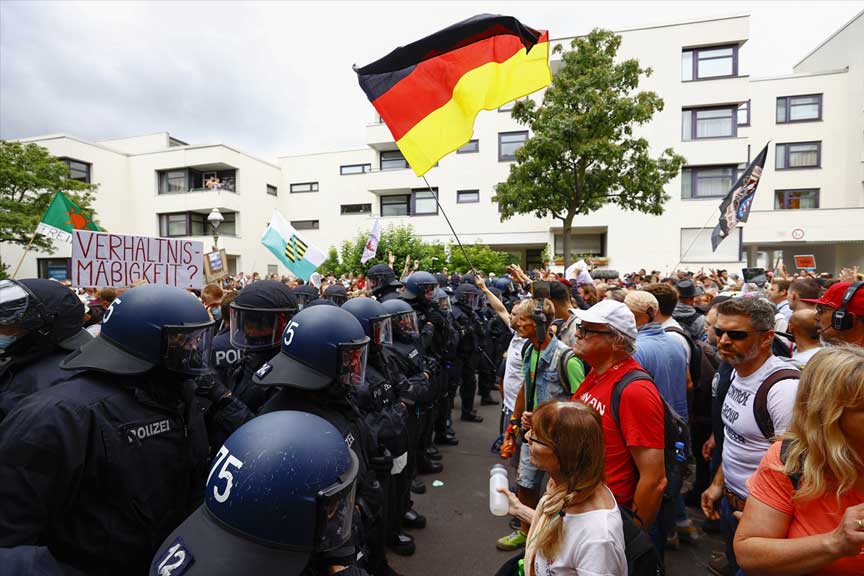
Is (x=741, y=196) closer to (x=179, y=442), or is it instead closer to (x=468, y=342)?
(x=468, y=342)

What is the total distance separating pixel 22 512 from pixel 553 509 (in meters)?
1.80

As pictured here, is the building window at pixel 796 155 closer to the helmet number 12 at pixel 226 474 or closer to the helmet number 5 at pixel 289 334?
the helmet number 5 at pixel 289 334

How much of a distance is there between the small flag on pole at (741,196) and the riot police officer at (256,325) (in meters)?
11.4

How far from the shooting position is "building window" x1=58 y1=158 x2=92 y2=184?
1042 inches

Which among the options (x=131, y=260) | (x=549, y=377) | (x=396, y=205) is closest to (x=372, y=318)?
(x=549, y=377)

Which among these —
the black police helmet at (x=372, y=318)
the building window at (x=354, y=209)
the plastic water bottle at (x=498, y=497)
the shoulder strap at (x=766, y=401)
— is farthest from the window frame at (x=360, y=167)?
the plastic water bottle at (x=498, y=497)

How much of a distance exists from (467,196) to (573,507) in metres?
27.3

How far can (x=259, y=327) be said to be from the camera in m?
3.09

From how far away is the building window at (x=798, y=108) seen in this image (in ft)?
86.4

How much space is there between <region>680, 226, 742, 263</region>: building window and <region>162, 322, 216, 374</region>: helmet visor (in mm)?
25069

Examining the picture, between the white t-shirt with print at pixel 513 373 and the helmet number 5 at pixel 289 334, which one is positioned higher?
the helmet number 5 at pixel 289 334

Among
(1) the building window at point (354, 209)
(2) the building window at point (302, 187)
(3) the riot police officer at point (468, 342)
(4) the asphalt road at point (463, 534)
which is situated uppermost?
(2) the building window at point (302, 187)

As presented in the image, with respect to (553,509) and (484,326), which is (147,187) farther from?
(553,509)

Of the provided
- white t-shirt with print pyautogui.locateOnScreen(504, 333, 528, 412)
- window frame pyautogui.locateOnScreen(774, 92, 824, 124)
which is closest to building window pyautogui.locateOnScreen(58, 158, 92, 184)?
white t-shirt with print pyautogui.locateOnScreen(504, 333, 528, 412)
